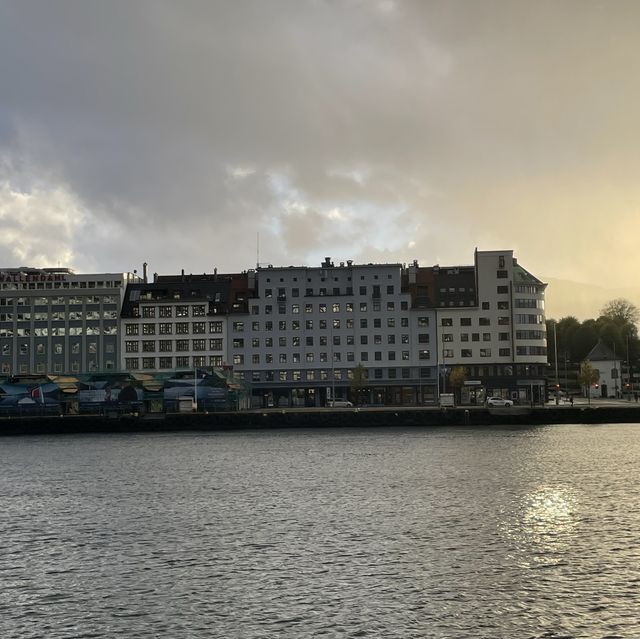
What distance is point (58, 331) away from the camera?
564 ft

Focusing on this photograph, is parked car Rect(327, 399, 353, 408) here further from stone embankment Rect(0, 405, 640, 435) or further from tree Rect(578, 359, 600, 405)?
tree Rect(578, 359, 600, 405)

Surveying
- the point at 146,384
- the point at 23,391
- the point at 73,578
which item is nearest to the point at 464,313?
the point at 146,384

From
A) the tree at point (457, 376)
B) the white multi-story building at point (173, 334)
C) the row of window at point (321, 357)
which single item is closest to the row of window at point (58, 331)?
the white multi-story building at point (173, 334)

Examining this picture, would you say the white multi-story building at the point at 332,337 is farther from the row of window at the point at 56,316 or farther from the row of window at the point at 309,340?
the row of window at the point at 56,316

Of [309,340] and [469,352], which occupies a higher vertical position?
[309,340]

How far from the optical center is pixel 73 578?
1283 inches

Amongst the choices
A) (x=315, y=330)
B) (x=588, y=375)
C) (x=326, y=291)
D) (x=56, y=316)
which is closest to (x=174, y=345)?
(x=56, y=316)

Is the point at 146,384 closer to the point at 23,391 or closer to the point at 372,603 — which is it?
the point at 23,391

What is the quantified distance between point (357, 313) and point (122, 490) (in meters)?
113

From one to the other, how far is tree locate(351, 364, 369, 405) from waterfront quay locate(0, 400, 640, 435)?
87.3 ft

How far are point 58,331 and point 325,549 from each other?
144 meters

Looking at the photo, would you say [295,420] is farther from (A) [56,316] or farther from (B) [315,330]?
(A) [56,316]

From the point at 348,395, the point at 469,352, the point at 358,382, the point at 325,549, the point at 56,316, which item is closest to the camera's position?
the point at 325,549

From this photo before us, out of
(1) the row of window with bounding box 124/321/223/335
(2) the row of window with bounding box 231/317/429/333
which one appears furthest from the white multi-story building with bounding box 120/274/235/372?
(2) the row of window with bounding box 231/317/429/333
